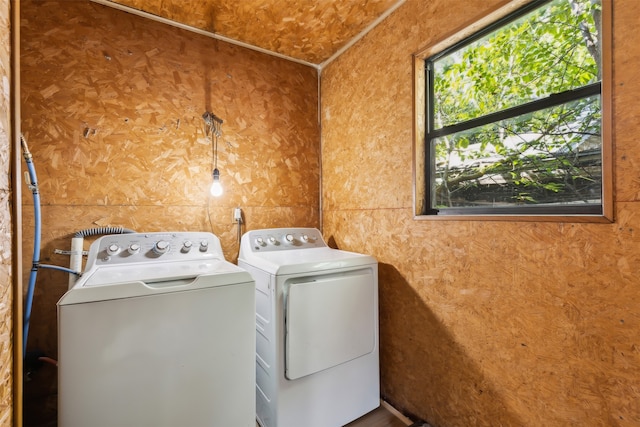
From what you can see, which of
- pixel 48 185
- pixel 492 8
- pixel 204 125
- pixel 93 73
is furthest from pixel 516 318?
pixel 93 73

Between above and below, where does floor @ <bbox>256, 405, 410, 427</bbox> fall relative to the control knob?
below

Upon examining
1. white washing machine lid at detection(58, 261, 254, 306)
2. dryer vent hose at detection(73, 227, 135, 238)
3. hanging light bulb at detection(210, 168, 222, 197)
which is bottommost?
white washing machine lid at detection(58, 261, 254, 306)

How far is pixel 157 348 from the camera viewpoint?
1139mm

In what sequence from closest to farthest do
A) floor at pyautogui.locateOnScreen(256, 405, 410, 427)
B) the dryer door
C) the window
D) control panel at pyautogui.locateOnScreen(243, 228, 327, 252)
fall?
the window → the dryer door → floor at pyautogui.locateOnScreen(256, 405, 410, 427) → control panel at pyautogui.locateOnScreen(243, 228, 327, 252)

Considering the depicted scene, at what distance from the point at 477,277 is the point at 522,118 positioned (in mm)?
809

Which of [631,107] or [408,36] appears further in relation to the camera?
[408,36]

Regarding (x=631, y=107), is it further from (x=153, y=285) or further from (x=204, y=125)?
(x=204, y=125)

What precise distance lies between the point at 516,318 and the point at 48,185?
2585 mm

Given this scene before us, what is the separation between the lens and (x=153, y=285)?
3.96 feet

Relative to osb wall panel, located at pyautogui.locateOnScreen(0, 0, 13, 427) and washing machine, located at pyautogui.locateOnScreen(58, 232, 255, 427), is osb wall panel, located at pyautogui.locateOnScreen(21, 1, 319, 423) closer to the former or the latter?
washing machine, located at pyautogui.locateOnScreen(58, 232, 255, 427)

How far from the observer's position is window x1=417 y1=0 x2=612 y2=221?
1165 mm

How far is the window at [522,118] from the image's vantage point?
45.9 inches

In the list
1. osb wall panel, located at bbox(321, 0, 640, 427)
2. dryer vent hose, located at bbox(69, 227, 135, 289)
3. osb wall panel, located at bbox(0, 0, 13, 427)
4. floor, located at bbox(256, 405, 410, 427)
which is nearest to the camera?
osb wall panel, located at bbox(0, 0, 13, 427)

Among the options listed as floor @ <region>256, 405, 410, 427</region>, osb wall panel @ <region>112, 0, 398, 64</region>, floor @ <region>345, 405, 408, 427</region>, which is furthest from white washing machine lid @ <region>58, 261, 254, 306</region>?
osb wall panel @ <region>112, 0, 398, 64</region>
